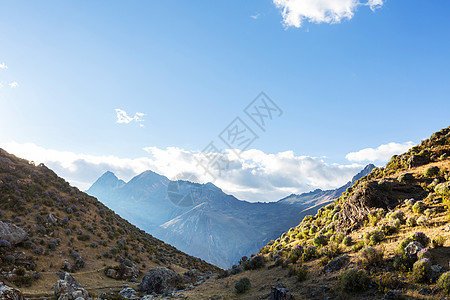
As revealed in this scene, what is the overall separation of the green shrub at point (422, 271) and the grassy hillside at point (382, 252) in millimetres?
12

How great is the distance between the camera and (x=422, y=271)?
12125 mm

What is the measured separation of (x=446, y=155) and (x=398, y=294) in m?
29.3

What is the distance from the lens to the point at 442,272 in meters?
11.9

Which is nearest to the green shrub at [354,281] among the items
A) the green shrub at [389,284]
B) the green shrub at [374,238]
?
the green shrub at [389,284]

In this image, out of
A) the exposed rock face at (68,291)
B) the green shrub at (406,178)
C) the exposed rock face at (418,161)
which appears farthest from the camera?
the exposed rock face at (418,161)

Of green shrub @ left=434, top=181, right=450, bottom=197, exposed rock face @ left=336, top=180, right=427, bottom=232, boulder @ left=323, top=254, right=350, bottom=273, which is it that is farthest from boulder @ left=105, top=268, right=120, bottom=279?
green shrub @ left=434, top=181, right=450, bottom=197

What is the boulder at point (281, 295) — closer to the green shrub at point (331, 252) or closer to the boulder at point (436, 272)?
the green shrub at point (331, 252)

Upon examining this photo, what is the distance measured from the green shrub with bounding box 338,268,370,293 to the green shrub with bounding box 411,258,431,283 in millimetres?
2335

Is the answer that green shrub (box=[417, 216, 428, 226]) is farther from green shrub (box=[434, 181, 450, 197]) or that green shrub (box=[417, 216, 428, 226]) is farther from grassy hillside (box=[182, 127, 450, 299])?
green shrub (box=[434, 181, 450, 197])

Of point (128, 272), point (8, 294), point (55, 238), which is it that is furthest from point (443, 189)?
point (55, 238)

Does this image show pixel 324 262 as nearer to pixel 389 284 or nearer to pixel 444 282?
pixel 389 284

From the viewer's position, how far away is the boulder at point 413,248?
45.1ft

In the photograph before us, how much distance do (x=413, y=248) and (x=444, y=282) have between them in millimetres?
3391

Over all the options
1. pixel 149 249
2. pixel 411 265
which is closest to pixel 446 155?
pixel 411 265
